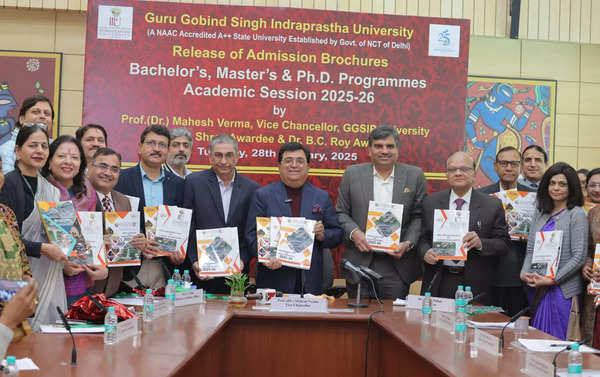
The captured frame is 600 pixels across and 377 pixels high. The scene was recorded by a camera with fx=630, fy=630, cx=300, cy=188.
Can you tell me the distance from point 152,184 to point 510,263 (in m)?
2.97

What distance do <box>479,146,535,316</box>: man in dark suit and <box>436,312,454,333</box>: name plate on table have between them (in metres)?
1.55

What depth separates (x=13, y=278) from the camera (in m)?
2.80

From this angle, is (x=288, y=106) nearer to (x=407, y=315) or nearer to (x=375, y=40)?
(x=375, y=40)

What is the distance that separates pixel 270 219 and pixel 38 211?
63.7 inches

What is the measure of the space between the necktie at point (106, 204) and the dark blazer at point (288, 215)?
1042 mm

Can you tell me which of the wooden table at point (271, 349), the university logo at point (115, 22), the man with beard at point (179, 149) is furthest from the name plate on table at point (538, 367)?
the university logo at point (115, 22)

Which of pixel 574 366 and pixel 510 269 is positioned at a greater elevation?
pixel 510 269

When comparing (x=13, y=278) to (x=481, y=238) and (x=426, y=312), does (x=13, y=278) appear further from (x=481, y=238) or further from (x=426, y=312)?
(x=481, y=238)

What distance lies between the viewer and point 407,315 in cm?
404

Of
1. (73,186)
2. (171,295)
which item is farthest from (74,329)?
(73,186)

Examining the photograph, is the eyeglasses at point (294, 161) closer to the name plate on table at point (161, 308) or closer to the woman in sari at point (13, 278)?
the name plate on table at point (161, 308)

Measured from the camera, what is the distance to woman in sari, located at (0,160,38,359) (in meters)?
2.04

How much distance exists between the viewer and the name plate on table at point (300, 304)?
13.3 feet

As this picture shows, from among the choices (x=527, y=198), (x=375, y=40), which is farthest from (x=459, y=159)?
(x=375, y=40)
